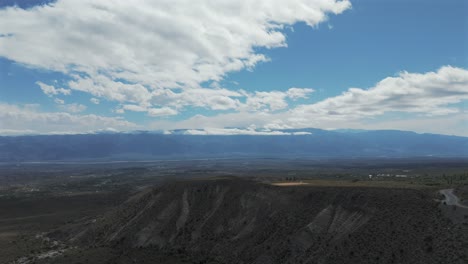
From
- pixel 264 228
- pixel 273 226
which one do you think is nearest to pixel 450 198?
pixel 273 226

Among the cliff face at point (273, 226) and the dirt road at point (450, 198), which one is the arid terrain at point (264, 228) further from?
the dirt road at point (450, 198)

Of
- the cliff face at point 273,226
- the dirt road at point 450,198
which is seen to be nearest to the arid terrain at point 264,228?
the cliff face at point 273,226

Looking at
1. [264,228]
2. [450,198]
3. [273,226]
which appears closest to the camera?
[450,198]

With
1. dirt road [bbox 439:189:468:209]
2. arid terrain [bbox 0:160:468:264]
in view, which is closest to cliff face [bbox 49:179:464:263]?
arid terrain [bbox 0:160:468:264]

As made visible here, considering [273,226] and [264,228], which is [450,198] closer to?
[273,226]

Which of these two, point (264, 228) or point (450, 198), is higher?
point (450, 198)

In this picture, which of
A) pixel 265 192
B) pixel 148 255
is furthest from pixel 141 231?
pixel 265 192

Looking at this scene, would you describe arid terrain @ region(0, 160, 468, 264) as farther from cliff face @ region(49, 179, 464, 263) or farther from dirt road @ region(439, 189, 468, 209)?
dirt road @ region(439, 189, 468, 209)

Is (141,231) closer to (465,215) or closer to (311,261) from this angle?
(311,261)
